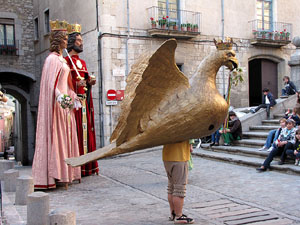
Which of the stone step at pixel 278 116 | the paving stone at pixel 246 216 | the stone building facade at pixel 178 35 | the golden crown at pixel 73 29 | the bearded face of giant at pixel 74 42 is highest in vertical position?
the stone building facade at pixel 178 35

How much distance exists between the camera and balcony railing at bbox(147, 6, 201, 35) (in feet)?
47.8

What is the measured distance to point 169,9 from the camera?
15281 millimetres

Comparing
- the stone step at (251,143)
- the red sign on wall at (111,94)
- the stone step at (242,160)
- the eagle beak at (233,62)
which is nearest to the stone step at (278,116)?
the stone step at (251,143)

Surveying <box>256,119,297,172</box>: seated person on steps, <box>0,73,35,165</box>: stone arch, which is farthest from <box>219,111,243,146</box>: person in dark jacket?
<box>0,73,35,165</box>: stone arch

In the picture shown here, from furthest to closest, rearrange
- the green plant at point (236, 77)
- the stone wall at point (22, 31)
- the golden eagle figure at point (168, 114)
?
1. the stone wall at point (22, 31)
2. the green plant at point (236, 77)
3. the golden eagle figure at point (168, 114)

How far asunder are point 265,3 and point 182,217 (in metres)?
15.2

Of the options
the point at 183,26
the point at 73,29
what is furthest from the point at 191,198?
the point at 183,26

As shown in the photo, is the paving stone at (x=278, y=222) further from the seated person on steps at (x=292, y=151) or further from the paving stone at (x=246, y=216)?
the seated person on steps at (x=292, y=151)

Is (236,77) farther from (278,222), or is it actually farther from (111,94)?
(111,94)

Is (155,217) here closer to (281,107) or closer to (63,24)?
(63,24)

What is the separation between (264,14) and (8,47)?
40.6 ft

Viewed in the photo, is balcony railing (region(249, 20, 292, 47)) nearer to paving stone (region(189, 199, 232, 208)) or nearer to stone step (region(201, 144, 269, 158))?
stone step (region(201, 144, 269, 158))

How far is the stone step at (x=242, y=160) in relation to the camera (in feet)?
25.7

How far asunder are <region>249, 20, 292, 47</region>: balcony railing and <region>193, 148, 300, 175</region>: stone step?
25.2ft
